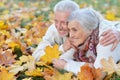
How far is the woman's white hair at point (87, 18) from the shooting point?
355 cm

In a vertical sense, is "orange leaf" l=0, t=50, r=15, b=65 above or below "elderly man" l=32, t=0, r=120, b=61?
below

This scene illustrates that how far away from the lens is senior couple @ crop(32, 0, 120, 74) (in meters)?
3.44

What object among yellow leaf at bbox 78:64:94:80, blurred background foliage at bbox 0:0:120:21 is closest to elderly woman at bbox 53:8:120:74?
yellow leaf at bbox 78:64:94:80

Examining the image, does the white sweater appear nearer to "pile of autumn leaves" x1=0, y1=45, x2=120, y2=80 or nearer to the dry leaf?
"pile of autumn leaves" x1=0, y1=45, x2=120, y2=80

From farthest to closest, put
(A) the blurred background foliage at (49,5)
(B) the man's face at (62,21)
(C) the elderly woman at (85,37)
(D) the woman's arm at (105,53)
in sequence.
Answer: (A) the blurred background foliage at (49,5) → (B) the man's face at (62,21) → (C) the elderly woman at (85,37) → (D) the woman's arm at (105,53)

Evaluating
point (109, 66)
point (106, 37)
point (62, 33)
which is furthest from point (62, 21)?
point (109, 66)

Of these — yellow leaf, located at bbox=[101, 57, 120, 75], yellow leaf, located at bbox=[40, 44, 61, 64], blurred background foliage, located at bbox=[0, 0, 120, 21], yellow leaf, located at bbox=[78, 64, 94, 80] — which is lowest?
yellow leaf, located at bbox=[78, 64, 94, 80]

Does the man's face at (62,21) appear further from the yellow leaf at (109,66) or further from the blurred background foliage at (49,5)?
the blurred background foliage at (49,5)

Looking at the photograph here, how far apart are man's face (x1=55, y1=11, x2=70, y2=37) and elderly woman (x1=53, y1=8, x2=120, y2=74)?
0.10m

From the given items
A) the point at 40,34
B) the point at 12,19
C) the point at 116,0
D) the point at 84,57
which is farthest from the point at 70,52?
the point at 116,0

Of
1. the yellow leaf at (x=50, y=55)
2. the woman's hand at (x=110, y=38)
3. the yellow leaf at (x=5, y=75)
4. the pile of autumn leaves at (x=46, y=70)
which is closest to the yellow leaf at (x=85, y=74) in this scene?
the pile of autumn leaves at (x=46, y=70)

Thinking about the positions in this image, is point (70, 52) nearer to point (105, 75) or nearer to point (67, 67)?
point (67, 67)

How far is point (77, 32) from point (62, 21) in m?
0.26

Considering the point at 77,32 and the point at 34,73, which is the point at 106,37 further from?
the point at 34,73
